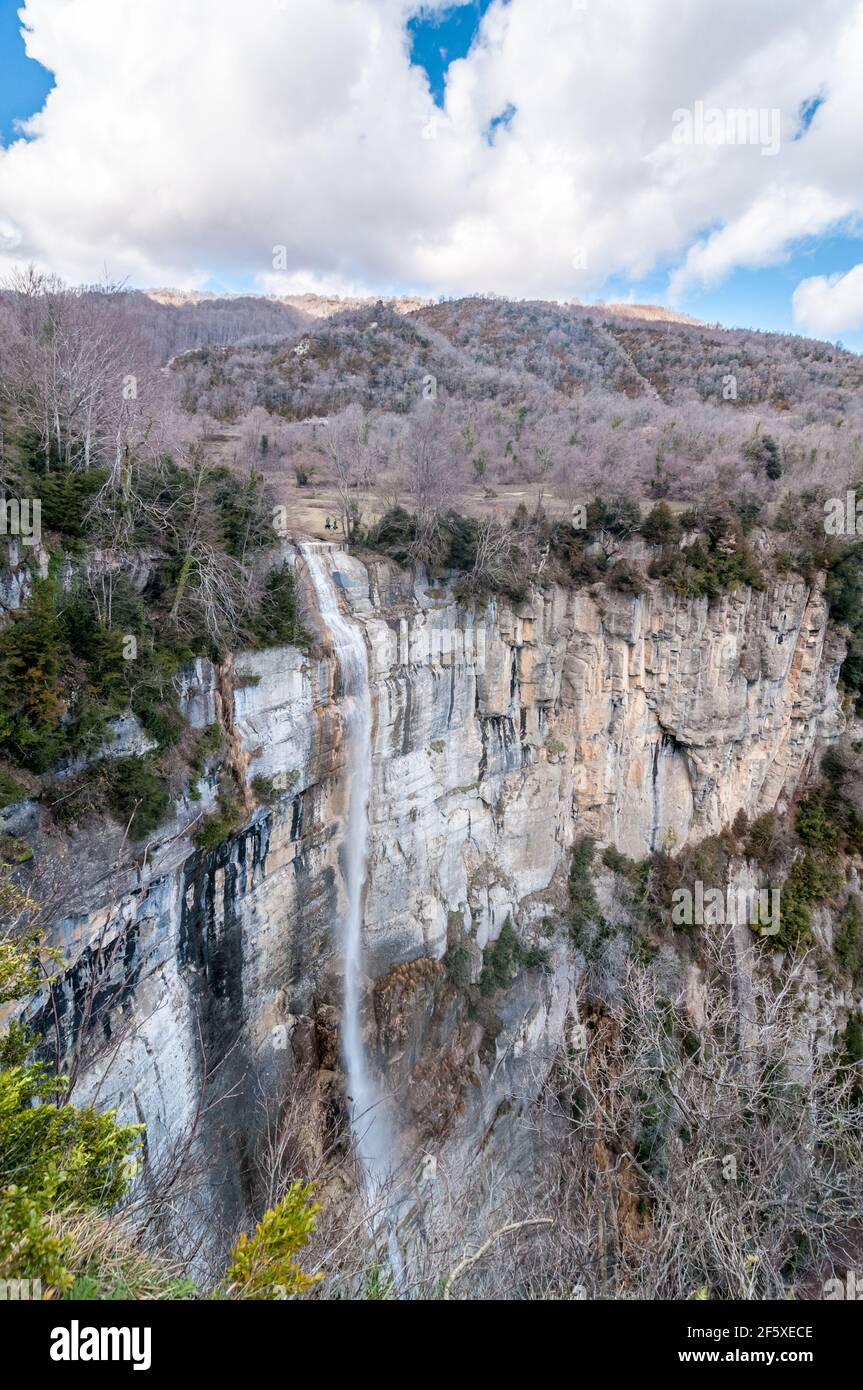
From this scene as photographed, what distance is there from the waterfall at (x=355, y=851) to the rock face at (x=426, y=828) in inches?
12.5

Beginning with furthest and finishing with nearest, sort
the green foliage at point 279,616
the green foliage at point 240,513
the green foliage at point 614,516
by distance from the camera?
the green foliage at point 614,516
the green foliage at point 240,513
the green foliage at point 279,616

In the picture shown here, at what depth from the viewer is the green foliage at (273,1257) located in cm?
435

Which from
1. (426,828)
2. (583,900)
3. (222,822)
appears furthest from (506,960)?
(222,822)

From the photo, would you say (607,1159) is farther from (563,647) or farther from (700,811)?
(563,647)

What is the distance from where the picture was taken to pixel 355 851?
15.0m

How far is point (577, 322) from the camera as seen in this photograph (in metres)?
53.8

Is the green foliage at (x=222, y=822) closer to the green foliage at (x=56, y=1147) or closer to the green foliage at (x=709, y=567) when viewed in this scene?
the green foliage at (x=56, y=1147)

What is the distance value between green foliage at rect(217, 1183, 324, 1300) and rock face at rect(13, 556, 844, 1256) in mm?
3804

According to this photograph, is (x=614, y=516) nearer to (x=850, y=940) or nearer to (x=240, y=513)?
(x=240, y=513)

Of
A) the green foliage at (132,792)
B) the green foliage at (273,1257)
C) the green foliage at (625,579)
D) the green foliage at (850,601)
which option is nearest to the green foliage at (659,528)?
the green foliage at (625,579)

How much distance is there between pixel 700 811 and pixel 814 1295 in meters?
12.4

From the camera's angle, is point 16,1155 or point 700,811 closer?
point 16,1155

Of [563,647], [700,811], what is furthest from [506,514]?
[700,811]

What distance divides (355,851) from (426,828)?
2224mm
